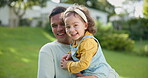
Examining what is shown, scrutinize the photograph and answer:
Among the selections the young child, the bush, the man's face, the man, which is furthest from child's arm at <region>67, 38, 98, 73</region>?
the bush

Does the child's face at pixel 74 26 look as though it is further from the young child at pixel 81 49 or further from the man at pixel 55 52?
the man at pixel 55 52

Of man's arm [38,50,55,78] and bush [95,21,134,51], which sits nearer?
man's arm [38,50,55,78]

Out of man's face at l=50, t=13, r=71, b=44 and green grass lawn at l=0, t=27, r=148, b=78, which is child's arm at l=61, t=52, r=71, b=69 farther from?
green grass lawn at l=0, t=27, r=148, b=78

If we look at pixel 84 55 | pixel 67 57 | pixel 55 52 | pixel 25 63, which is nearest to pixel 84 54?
pixel 84 55

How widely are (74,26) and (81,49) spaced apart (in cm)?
20

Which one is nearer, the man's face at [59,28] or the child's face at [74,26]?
the child's face at [74,26]

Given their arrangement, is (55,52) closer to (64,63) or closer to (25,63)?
(64,63)

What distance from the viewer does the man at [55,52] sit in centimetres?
213

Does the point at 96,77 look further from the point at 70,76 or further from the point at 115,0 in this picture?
the point at 115,0

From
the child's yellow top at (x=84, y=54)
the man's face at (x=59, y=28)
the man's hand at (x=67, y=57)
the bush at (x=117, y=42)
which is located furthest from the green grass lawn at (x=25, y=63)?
the child's yellow top at (x=84, y=54)

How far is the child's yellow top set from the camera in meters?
2.01

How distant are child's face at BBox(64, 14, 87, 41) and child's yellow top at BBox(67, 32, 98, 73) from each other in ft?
0.27

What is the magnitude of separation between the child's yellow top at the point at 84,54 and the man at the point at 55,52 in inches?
6.0

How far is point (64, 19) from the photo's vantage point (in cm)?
217
